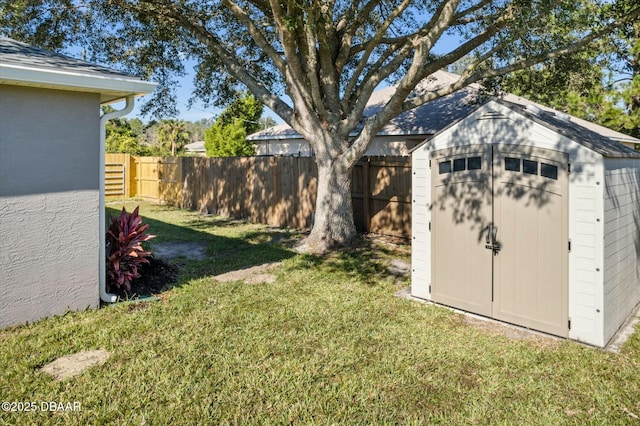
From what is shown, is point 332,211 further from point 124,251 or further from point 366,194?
point 124,251

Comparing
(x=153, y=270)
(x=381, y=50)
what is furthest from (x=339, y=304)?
(x=381, y=50)

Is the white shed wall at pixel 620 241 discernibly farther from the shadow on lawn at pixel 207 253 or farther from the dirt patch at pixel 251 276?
the shadow on lawn at pixel 207 253

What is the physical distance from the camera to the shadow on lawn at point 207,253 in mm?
6613

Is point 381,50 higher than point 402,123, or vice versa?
point 381,50

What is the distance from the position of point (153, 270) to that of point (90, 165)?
2182mm

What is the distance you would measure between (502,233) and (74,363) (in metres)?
4.67

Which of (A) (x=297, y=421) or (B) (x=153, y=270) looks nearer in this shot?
(A) (x=297, y=421)

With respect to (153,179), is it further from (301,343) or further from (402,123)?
(301,343)

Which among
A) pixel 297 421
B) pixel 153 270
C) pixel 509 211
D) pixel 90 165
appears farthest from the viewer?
pixel 153 270

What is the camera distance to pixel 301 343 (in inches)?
175

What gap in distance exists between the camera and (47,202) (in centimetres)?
498

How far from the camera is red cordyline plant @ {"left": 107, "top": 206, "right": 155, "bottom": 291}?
5836 millimetres

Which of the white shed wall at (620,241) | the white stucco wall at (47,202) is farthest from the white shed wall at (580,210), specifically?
the white stucco wall at (47,202)

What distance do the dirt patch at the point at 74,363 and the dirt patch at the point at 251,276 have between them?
8.96 ft
